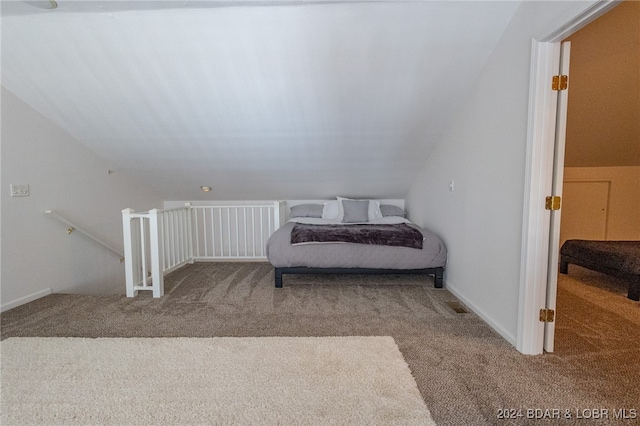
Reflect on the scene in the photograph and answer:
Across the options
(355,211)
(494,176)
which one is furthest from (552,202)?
(355,211)

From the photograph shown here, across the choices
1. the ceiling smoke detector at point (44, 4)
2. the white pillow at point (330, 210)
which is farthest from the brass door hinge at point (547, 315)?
the ceiling smoke detector at point (44, 4)

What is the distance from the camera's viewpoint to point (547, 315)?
1.81 metres

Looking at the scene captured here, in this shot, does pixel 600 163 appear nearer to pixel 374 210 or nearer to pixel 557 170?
pixel 374 210

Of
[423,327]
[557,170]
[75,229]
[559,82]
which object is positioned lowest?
[423,327]

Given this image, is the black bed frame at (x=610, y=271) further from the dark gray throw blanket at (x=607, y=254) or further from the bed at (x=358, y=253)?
the bed at (x=358, y=253)

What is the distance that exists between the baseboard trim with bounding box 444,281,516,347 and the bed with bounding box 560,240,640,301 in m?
1.51

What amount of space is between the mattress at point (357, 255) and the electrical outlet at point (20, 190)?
2123mm

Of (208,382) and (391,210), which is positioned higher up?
(391,210)

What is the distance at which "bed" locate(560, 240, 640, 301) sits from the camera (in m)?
2.71

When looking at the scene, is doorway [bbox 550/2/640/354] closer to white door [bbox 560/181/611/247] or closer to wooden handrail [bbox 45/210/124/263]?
white door [bbox 560/181/611/247]

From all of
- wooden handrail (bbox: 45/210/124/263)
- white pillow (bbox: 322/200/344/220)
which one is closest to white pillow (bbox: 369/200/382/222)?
white pillow (bbox: 322/200/344/220)

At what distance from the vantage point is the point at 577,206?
421cm

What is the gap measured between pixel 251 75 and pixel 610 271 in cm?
383

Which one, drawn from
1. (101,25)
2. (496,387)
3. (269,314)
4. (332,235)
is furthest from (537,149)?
(101,25)
